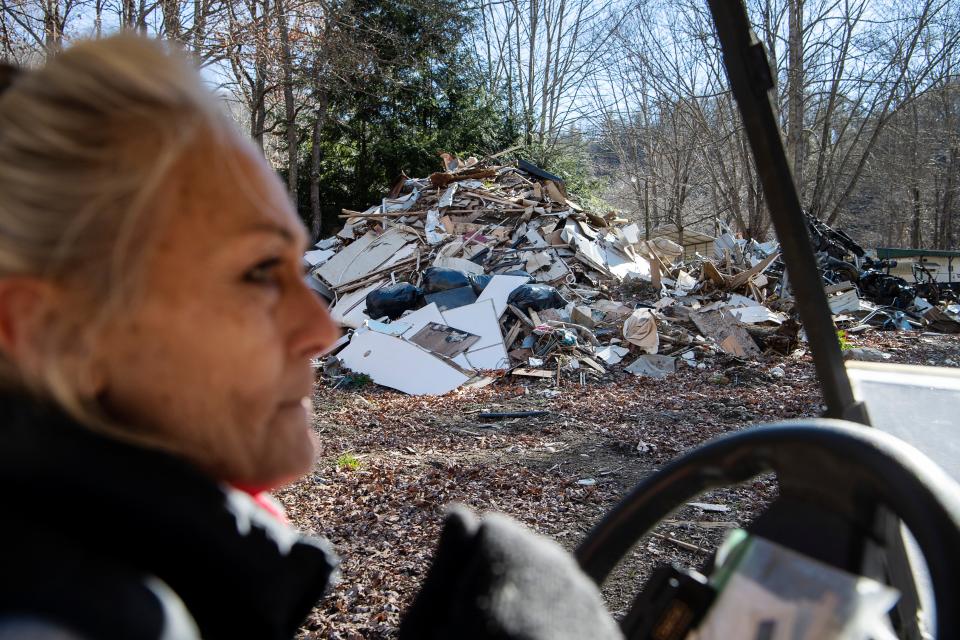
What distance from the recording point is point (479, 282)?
1148 cm

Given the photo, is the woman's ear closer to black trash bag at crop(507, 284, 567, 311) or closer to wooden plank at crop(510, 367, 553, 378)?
wooden plank at crop(510, 367, 553, 378)

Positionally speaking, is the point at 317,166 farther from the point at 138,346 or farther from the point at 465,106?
the point at 138,346

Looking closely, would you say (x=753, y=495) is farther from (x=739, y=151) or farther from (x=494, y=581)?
(x=739, y=151)

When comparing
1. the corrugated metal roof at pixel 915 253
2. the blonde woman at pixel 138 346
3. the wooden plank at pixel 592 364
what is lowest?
the wooden plank at pixel 592 364

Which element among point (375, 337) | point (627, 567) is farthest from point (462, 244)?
point (627, 567)

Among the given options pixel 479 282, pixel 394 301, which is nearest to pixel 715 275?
pixel 479 282

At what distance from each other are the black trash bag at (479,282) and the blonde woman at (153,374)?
413 inches

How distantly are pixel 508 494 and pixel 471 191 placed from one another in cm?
1113

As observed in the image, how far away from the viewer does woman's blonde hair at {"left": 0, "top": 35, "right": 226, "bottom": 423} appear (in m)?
0.69

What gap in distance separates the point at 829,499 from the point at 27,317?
1037 millimetres

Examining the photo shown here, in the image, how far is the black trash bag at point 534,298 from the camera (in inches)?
424

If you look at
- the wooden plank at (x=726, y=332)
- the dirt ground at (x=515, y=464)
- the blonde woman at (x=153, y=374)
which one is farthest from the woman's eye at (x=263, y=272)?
the wooden plank at (x=726, y=332)

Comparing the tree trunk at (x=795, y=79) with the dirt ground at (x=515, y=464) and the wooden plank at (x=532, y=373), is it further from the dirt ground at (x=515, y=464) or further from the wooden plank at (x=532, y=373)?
the wooden plank at (x=532, y=373)

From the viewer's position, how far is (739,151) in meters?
24.8
